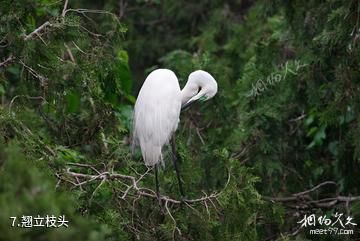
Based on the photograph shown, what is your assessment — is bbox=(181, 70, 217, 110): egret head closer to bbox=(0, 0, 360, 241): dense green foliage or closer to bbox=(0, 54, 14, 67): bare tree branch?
bbox=(0, 0, 360, 241): dense green foliage

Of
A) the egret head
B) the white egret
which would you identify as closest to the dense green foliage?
the white egret

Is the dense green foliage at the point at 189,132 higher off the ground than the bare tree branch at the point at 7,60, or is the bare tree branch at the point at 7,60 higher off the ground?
the bare tree branch at the point at 7,60

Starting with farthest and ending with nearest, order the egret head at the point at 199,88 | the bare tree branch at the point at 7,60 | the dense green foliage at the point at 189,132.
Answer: the egret head at the point at 199,88
the bare tree branch at the point at 7,60
the dense green foliage at the point at 189,132

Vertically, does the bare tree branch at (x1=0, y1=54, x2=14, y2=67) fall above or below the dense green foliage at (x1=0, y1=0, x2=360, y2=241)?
above

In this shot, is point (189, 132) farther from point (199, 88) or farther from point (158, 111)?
point (158, 111)

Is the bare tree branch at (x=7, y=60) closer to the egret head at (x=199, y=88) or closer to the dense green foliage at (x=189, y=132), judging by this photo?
the dense green foliage at (x=189, y=132)

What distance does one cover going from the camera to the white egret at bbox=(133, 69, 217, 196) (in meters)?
4.15

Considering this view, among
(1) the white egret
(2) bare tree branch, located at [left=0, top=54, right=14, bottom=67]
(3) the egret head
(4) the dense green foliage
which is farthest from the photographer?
(3) the egret head

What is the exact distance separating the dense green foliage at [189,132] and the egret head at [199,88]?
266 millimetres

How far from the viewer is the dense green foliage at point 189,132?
3439mm

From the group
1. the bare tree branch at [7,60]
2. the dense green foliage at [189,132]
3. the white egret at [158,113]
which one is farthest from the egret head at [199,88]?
the bare tree branch at [7,60]

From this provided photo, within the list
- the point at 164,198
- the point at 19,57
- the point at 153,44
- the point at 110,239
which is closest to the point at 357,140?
the point at 164,198

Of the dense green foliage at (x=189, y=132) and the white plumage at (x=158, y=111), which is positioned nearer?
the dense green foliage at (x=189, y=132)

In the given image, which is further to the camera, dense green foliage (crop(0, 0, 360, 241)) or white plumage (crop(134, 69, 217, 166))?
white plumage (crop(134, 69, 217, 166))
